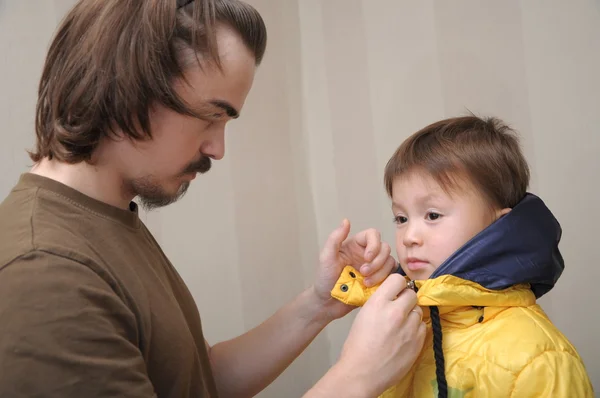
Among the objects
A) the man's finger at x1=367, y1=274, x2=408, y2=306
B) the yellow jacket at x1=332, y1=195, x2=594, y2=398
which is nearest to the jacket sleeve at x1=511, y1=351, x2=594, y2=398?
the yellow jacket at x1=332, y1=195, x2=594, y2=398

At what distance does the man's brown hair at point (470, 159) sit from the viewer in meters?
1.03

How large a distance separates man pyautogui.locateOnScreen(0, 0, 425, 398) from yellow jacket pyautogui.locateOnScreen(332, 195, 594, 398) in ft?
0.27

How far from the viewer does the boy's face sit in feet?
3.33

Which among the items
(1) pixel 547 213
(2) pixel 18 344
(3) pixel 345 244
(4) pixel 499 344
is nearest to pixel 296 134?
(3) pixel 345 244

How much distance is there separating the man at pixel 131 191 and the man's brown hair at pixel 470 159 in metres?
0.25

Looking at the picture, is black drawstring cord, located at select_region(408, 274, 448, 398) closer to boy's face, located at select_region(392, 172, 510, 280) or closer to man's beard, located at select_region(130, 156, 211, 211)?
boy's face, located at select_region(392, 172, 510, 280)

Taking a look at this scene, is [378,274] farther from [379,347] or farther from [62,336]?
[62,336]

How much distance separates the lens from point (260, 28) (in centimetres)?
101

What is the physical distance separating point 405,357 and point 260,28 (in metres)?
0.63

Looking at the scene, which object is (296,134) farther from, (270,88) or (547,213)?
(547,213)

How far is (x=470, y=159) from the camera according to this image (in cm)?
103

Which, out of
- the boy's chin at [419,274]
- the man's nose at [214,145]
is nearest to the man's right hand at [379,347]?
the boy's chin at [419,274]

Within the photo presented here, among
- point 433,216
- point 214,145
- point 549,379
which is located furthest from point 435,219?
point 214,145

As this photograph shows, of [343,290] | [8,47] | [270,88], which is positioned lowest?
[343,290]
